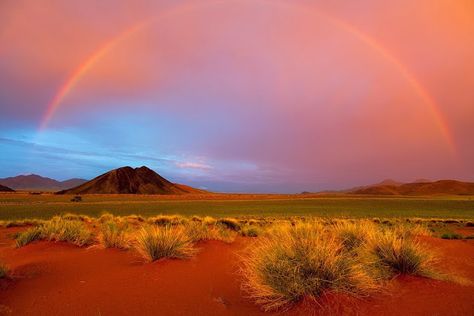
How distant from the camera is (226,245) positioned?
12930 millimetres

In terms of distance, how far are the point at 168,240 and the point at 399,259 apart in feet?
18.4

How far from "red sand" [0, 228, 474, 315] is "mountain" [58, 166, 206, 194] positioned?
150172 millimetres

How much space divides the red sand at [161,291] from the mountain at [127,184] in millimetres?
150172

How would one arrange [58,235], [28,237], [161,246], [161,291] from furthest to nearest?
[28,237], [58,235], [161,246], [161,291]

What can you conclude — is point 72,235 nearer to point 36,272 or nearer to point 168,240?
point 36,272

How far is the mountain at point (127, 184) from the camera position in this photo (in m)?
155

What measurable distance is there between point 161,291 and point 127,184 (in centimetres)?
16539

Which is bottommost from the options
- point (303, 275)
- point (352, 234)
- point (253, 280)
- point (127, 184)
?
point (253, 280)

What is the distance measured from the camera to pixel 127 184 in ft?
544

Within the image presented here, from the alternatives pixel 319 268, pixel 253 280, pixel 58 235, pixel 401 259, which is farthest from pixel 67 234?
pixel 401 259

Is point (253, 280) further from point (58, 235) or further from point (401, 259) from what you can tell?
point (58, 235)

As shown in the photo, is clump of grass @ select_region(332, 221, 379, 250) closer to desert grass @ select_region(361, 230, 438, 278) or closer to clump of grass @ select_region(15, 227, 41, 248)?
desert grass @ select_region(361, 230, 438, 278)

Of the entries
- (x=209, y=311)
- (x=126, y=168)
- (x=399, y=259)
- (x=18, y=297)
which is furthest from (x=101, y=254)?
(x=126, y=168)

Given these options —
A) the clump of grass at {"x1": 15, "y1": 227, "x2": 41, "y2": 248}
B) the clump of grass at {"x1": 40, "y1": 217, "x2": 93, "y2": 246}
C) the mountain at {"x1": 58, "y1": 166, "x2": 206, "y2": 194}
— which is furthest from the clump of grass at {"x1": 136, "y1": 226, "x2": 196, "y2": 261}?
the mountain at {"x1": 58, "y1": 166, "x2": 206, "y2": 194}
